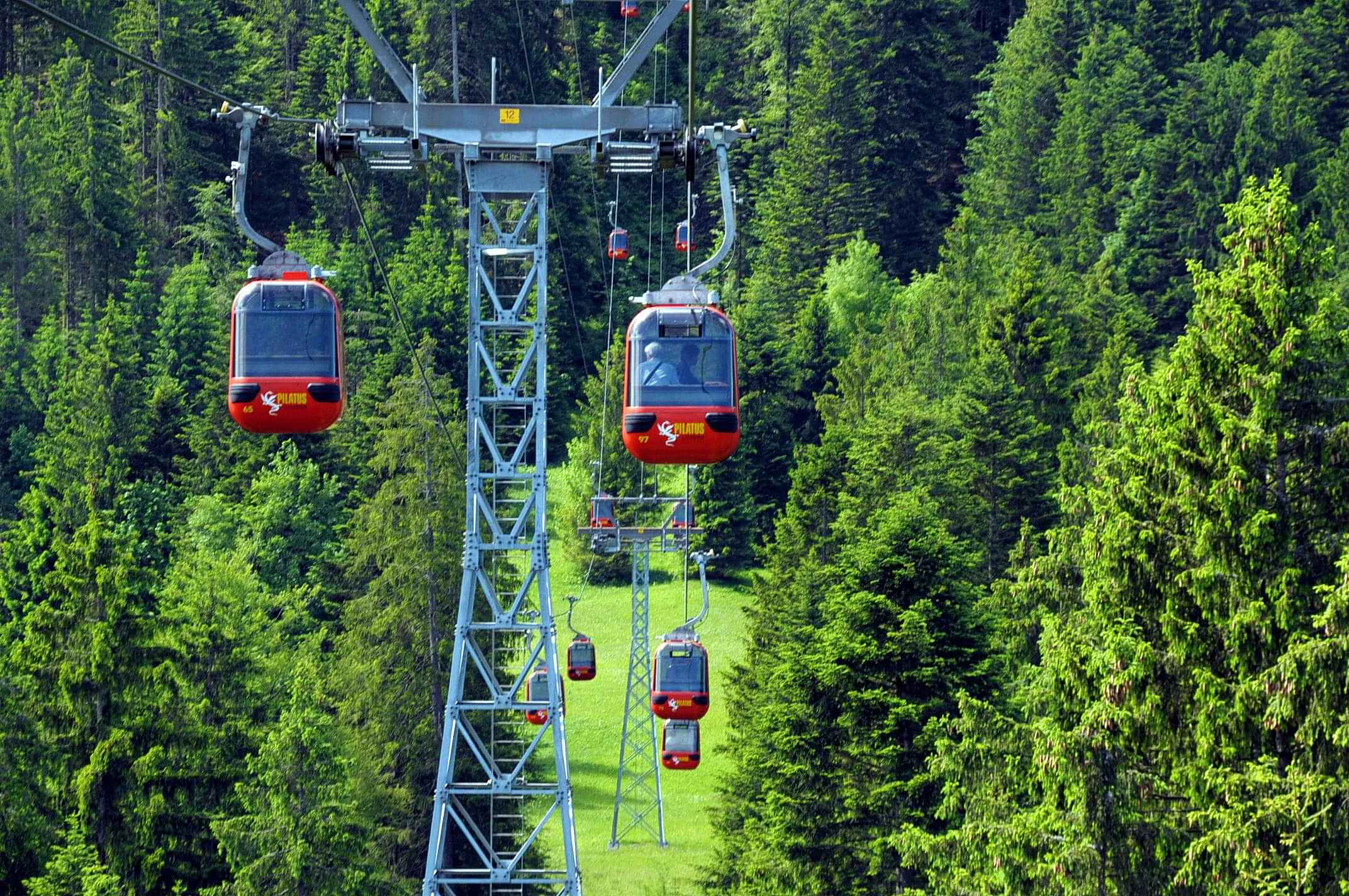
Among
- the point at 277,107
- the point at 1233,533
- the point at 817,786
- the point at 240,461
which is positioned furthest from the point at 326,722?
the point at 277,107

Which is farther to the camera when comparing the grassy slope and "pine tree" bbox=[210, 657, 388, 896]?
the grassy slope

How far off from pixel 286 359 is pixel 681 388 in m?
5.03

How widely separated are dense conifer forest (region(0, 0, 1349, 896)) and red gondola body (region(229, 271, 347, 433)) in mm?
4668

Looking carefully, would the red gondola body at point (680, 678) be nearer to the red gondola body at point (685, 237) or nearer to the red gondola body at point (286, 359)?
the red gondola body at point (685, 237)

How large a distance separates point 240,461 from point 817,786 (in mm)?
42487

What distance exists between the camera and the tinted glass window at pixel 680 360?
2897 cm

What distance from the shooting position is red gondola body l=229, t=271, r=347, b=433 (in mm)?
30422

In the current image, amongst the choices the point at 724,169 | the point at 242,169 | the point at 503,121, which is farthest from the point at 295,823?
the point at 724,169

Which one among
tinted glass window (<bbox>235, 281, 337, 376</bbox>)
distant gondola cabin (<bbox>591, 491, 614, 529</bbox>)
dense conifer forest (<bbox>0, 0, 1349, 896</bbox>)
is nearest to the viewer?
dense conifer forest (<bbox>0, 0, 1349, 896</bbox>)

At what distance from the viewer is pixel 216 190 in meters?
102

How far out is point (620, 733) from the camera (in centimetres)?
6906

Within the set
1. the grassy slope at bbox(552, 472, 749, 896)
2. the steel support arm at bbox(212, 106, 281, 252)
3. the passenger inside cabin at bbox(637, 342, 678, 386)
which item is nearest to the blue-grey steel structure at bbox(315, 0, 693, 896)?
the steel support arm at bbox(212, 106, 281, 252)

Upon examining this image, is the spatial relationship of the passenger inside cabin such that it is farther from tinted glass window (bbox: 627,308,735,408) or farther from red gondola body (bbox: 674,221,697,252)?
red gondola body (bbox: 674,221,697,252)

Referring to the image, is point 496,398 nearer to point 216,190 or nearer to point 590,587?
point 590,587
